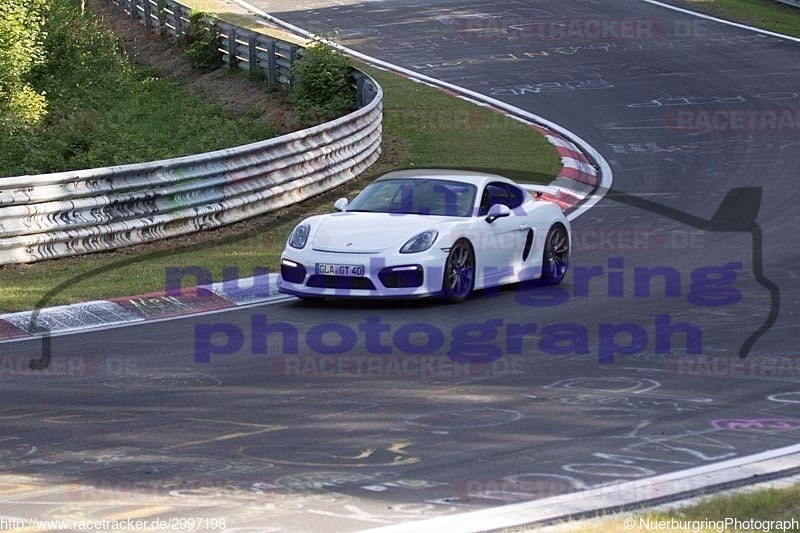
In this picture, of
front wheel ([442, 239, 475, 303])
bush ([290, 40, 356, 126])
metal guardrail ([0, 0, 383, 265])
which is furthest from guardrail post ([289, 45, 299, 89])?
front wheel ([442, 239, 475, 303])

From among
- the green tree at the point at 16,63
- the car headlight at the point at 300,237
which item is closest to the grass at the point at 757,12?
the green tree at the point at 16,63

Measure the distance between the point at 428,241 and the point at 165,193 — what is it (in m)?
4.71

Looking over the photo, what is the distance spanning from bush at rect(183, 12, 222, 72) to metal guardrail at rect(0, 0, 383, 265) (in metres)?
13.1

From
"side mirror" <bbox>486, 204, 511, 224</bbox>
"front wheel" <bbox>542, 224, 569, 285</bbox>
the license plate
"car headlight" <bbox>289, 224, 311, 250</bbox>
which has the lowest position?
"front wheel" <bbox>542, 224, 569, 285</bbox>

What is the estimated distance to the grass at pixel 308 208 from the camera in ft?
44.5

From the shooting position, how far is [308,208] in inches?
737

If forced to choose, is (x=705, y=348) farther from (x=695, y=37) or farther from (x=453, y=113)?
(x=695, y=37)

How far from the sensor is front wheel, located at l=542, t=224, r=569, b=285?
14.2 m

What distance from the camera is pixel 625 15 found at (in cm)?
4016

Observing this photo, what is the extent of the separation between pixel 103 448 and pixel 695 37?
3168cm

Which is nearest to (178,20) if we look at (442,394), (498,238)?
(498,238)

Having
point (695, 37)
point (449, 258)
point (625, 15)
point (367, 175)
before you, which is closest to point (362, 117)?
point (367, 175)

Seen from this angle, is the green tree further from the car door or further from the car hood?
the car hood

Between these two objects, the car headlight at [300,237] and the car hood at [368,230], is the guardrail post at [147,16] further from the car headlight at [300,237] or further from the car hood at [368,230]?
the car headlight at [300,237]
